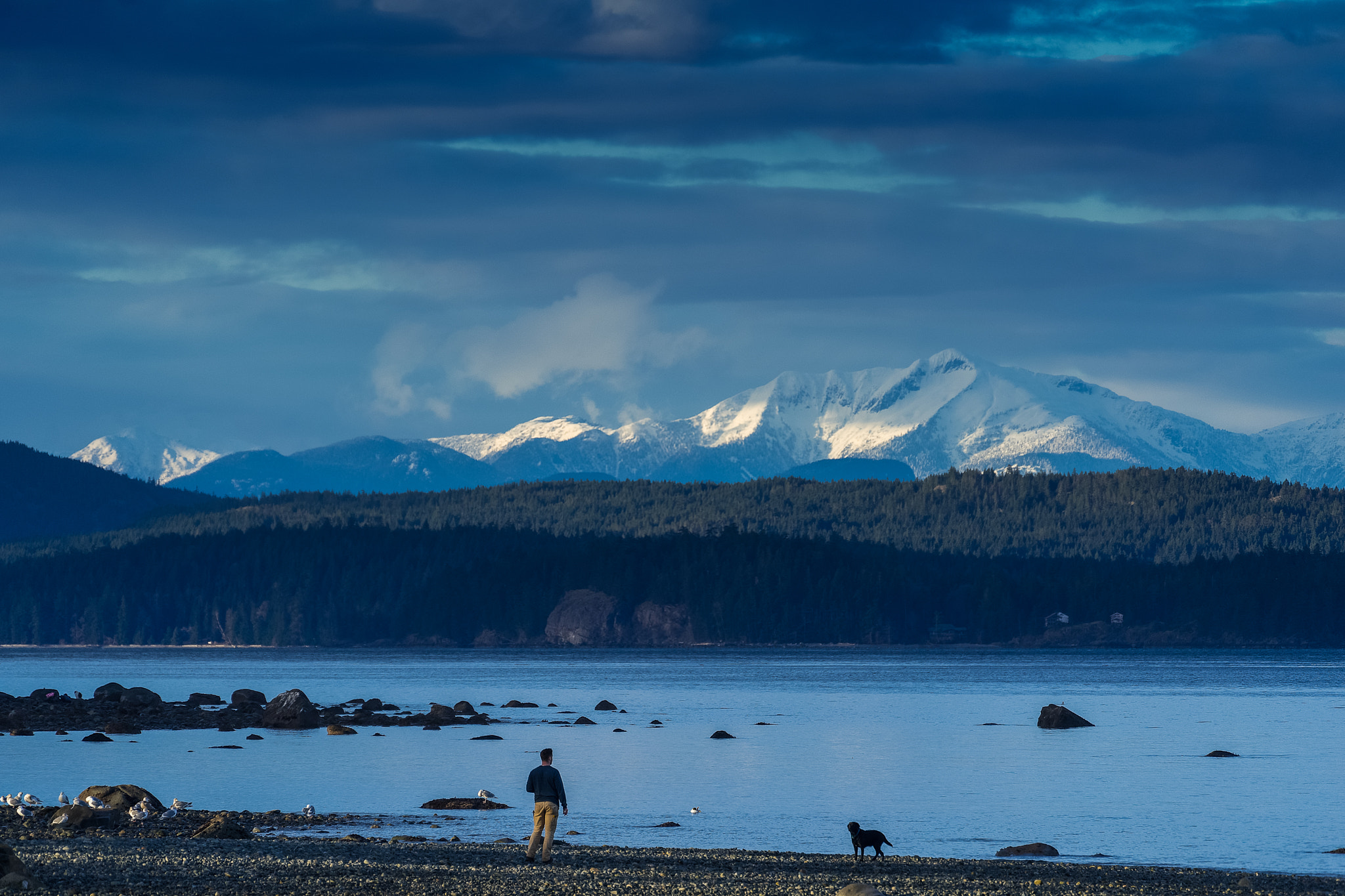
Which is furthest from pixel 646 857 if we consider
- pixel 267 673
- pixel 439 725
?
pixel 267 673

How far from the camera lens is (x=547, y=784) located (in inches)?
1534

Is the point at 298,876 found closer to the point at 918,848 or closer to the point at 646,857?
the point at 646,857

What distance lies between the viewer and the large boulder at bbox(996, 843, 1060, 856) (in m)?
47.3

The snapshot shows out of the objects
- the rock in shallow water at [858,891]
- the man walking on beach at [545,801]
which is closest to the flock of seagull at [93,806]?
the man walking on beach at [545,801]

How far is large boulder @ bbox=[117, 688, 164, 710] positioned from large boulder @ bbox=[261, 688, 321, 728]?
11378 mm

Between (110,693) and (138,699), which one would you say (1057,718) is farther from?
(110,693)

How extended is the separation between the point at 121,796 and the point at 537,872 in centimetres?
1776

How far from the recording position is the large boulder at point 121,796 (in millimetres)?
50438

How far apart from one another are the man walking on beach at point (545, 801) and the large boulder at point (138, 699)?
7150 centimetres

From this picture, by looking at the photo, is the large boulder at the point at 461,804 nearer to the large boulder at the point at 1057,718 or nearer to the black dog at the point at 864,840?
the black dog at the point at 864,840

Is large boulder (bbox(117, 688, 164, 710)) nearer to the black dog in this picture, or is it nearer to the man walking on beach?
the man walking on beach

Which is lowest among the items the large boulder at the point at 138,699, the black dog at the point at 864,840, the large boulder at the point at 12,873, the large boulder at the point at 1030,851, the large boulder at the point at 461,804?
the large boulder at the point at 1030,851

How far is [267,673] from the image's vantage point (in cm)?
19138

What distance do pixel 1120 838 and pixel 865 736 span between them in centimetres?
4230
